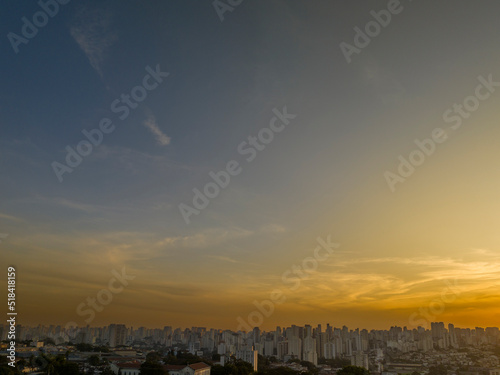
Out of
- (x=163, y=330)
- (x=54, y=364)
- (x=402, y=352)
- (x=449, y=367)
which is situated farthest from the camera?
(x=163, y=330)

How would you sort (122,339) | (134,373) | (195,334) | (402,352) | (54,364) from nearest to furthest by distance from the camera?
(54,364), (134,373), (402,352), (122,339), (195,334)

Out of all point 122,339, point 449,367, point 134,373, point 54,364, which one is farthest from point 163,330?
point 54,364

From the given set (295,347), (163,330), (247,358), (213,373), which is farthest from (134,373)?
(163,330)

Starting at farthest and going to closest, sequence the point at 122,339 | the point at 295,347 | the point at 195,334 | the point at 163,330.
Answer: the point at 163,330 → the point at 195,334 → the point at 122,339 → the point at 295,347

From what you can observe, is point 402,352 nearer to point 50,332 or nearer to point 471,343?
point 471,343

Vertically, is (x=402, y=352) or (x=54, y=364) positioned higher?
(x=54, y=364)

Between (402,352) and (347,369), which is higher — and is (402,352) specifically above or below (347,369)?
below

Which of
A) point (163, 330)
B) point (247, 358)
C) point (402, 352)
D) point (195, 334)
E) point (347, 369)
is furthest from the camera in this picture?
point (163, 330)

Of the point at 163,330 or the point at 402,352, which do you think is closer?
the point at 402,352

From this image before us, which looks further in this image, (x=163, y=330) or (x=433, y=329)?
(x=163, y=330)

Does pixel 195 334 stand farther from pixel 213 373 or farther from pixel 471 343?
pixel 213 373
